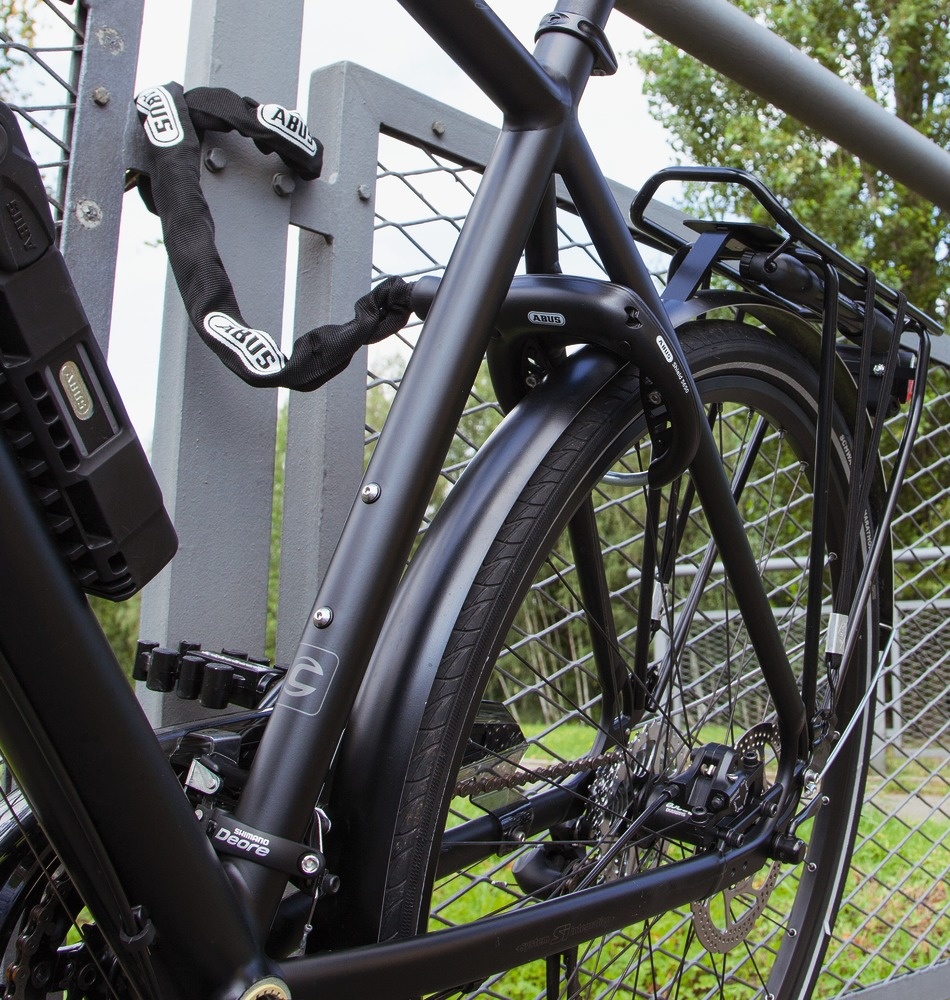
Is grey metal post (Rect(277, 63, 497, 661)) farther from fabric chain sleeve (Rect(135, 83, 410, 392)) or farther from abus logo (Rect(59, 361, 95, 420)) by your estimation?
abus logo (Rect(59, 361, 95, 420))

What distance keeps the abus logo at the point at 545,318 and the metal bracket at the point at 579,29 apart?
0.24 metres

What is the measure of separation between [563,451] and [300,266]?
401 mm

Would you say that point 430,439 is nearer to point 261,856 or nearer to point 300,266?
point 261,856

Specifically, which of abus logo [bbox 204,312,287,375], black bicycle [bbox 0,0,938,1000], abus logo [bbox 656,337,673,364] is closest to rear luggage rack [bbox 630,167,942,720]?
black bicycle [bbox 0,0,938,1000]

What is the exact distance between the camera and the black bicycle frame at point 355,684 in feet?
1.63

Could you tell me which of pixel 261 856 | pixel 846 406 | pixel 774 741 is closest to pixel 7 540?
pixel 261 856

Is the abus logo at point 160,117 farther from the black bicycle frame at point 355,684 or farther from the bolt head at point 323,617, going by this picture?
the bolt head at point 323,617

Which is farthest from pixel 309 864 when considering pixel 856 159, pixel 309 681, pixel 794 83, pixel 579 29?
pixel 856 159

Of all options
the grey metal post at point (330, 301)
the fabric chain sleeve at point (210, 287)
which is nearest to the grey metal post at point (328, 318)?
the grey metal post at point (330, 301)

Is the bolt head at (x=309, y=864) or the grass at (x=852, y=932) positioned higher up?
the bolt head at (x=309, y=864)

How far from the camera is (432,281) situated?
0.76m

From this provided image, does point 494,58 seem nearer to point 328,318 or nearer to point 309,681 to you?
point 328,318

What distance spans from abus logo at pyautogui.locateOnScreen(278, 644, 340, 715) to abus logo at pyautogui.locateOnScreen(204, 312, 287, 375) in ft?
0.85

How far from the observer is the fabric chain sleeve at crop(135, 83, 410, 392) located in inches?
30.3
